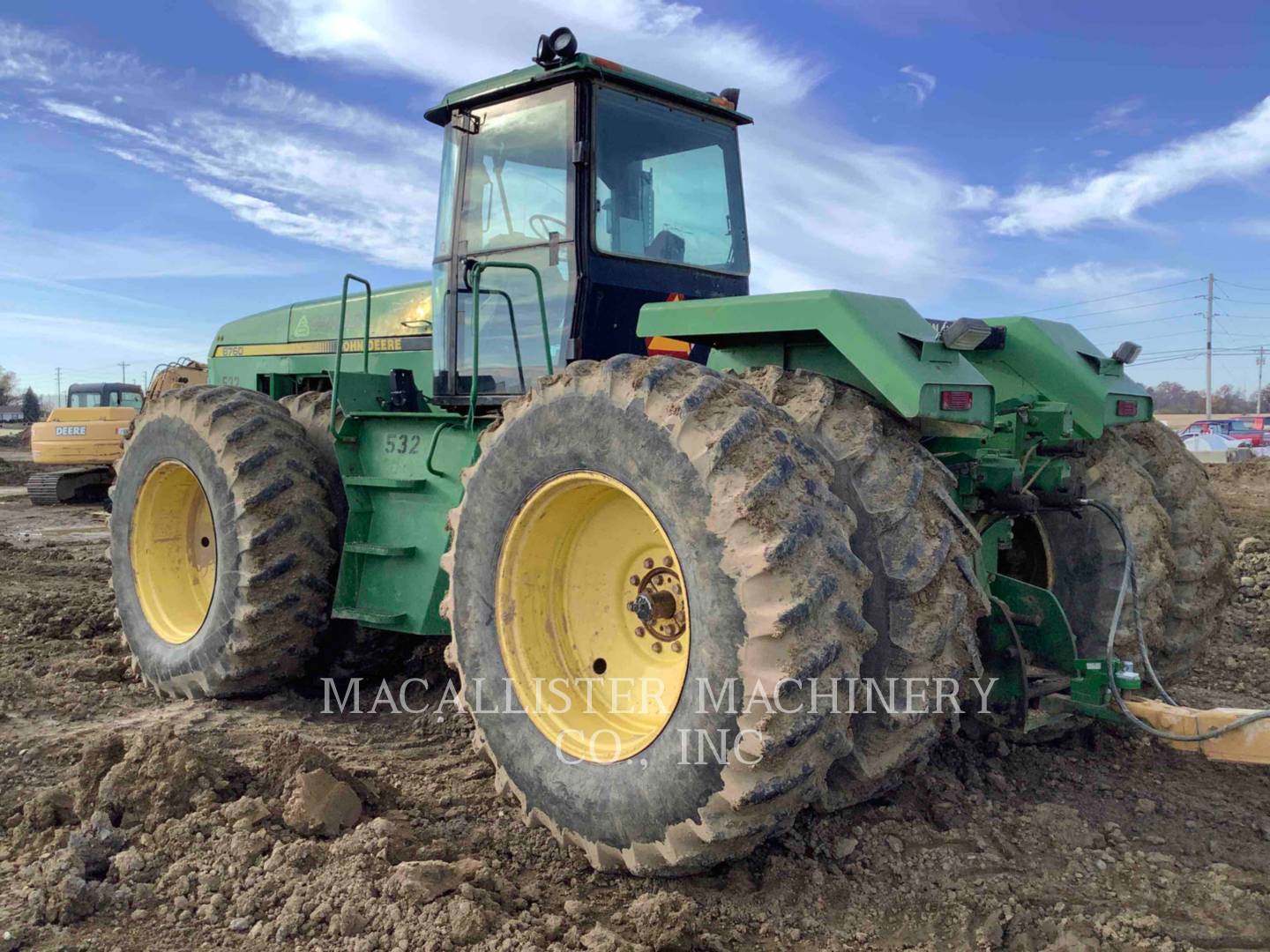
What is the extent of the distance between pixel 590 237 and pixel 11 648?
4296 mm

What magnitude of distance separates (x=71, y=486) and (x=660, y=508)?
17.4 metres

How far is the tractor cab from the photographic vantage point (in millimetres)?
4688

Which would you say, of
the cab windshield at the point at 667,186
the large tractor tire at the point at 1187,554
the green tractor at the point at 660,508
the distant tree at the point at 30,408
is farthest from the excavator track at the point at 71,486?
the distant tree at the point at 30,408

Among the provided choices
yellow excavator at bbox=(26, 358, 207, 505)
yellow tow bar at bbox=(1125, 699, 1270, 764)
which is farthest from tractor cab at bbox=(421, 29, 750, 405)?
yellow excavator at bbox=(26, 358, 207, 505)

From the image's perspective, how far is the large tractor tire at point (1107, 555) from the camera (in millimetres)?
4320

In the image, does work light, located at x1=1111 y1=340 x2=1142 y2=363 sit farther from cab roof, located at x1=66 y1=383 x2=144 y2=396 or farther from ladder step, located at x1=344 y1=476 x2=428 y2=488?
cab roof, located at x1=66 y1=383 x2=144 y2=396

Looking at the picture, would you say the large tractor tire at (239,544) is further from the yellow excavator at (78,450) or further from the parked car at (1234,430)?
the parked car at (1234,430)

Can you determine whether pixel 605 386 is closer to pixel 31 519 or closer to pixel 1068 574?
pixel 1068 574

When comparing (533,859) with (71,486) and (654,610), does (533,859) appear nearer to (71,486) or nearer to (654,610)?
(654,610)

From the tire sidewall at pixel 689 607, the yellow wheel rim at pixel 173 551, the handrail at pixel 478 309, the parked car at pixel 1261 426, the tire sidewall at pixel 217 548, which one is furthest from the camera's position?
the parked car at pixel 1261 426

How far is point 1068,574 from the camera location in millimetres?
4430

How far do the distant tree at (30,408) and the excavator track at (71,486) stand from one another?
45.0 meters

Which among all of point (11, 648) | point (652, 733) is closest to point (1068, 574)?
point (652, 733)

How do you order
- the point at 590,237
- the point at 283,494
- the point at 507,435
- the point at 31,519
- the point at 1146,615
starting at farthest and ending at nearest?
the point at 31,519 < the point at 283,494 < the point at 590,237 < the point at 1146,615 < the point at 507,435
